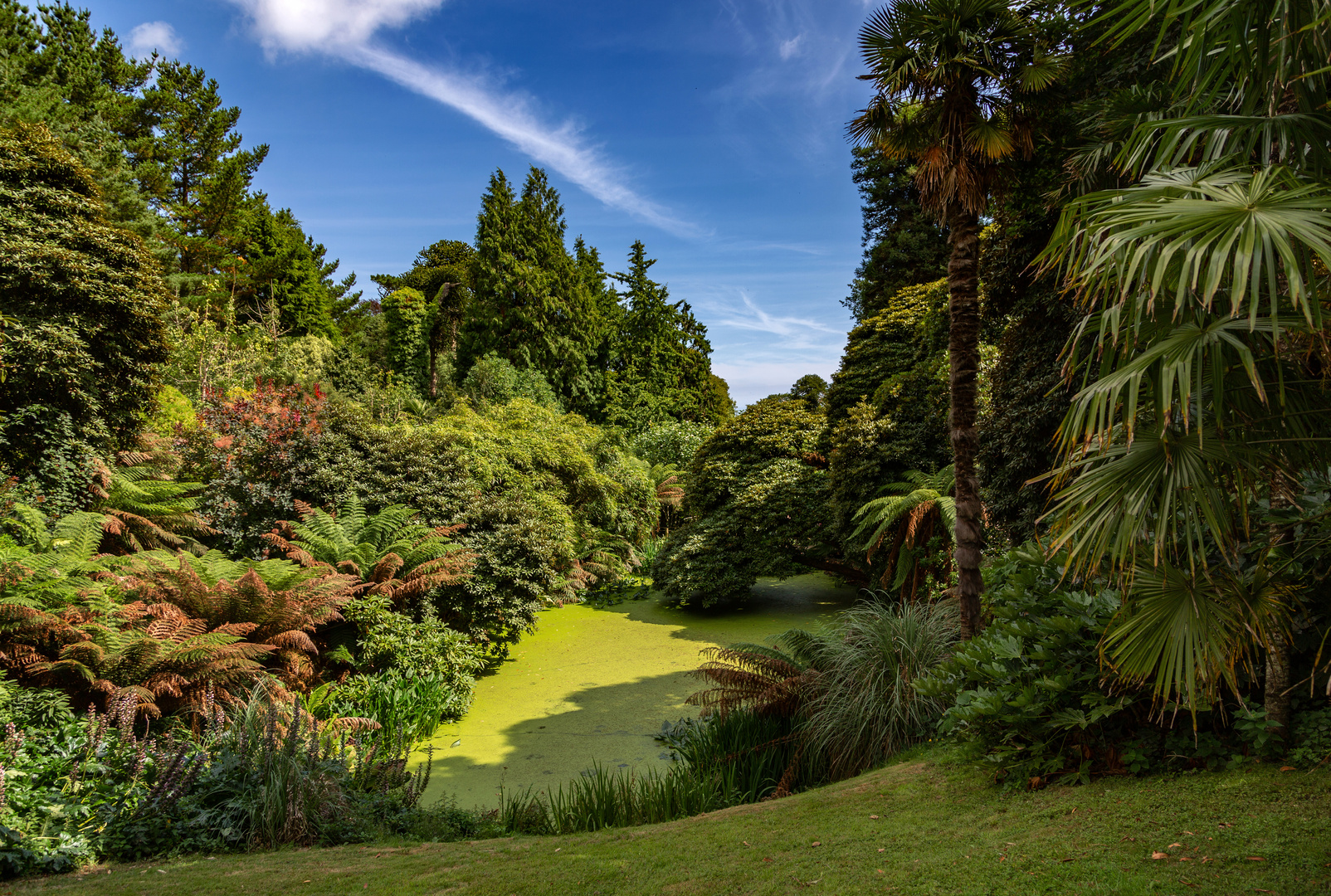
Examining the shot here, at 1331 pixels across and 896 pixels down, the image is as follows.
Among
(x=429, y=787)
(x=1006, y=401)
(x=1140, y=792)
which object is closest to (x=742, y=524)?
(x=1006, y=401)

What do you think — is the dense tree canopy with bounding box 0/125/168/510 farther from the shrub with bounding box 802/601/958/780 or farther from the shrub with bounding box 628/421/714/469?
the shrub with bounding box 628/421/714/469

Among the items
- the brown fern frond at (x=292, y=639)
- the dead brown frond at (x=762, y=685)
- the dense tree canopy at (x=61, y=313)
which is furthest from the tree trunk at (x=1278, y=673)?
the dense tree canopy at (x=61, y=313)

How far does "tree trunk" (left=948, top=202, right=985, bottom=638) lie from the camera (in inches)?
220

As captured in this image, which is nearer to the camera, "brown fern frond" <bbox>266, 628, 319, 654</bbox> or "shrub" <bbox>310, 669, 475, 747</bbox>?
"brown fern frond" <bbox>266, 628, 319, 654</bbox>

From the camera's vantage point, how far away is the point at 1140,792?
305 cm

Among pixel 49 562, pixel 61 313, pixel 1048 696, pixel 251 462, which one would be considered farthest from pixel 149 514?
pixel 1048 696

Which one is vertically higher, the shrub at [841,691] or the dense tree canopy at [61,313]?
the dense tree canopy at [61,313]

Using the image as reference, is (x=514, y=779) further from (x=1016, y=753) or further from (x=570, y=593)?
(x=570, y=593)

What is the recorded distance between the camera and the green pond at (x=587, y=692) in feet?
20.8

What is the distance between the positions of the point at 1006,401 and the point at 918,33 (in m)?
4.42

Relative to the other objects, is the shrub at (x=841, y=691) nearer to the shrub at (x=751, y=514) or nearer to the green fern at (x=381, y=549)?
the green fern at (x=381, y=549)

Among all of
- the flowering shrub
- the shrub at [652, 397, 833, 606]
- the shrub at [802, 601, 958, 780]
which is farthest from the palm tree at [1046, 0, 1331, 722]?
the flowering shrub

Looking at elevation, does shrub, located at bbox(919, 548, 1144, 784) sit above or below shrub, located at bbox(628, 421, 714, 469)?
below

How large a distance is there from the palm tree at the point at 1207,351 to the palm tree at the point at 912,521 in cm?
574
